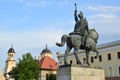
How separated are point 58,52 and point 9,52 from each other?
38742 mm

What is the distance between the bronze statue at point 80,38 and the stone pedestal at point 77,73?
689 millimetres

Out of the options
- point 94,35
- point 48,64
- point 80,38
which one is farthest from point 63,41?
point 48,64

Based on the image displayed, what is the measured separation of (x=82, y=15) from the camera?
1867 centimetres

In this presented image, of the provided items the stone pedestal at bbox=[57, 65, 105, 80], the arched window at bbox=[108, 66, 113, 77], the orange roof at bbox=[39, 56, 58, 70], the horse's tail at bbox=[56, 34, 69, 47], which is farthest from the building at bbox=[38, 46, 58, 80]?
the horse's tail at bbox=[56, 34, 69, 47]

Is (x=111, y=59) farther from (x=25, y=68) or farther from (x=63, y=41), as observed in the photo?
(x=63, y=41)

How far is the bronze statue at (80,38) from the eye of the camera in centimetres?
1761

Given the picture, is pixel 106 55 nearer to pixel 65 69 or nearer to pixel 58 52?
pixel 58 52

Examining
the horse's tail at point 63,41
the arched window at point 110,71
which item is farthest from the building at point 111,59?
the horse's tail at point 63,41

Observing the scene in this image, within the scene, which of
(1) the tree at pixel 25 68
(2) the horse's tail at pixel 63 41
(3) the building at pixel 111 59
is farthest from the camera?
(1) the tree at pixel 25 68

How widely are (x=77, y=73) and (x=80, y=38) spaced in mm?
2161

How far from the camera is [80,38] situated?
17906mm

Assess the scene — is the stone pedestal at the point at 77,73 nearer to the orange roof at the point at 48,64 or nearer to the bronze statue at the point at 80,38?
the bronze statue at the point at 80,38

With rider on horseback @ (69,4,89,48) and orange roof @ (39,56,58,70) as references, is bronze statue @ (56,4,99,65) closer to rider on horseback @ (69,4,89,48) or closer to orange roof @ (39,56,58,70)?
rider on horseback @ (69,4,89,48)

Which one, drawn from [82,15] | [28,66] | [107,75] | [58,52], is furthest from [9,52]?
[82,15]
